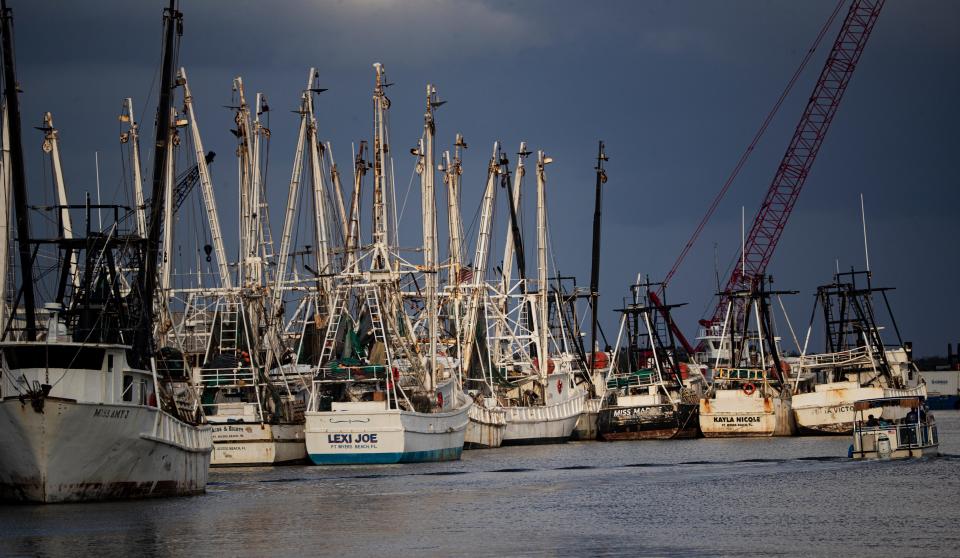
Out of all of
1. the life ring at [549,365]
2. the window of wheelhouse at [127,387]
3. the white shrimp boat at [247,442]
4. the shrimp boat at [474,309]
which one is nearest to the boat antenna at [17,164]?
the window of wheelhouse at [127,387]

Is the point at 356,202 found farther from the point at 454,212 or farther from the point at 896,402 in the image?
the point at 896,402

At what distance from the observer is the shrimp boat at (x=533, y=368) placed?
112 m

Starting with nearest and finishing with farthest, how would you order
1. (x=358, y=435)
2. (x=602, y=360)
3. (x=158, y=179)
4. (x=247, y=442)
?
1. (x=158, y=179)
2. (x=358, y=435)
3. (x=247, y=442)
4. (x=602, y=360)

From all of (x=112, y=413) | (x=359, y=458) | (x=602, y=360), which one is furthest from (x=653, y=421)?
(x=112, y=413)

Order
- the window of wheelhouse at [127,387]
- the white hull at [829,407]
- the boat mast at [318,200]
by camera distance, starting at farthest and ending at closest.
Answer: the white hull at [829,407] → the boat mast at [318,200] → the window of wheelhouse at [127,387]

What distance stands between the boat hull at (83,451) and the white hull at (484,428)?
4709 cm

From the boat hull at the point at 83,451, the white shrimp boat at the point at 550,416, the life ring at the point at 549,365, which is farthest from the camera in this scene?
the life ring at the point at 549,365

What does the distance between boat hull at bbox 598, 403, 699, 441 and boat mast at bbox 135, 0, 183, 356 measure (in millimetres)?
62735

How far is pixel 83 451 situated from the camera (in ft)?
167

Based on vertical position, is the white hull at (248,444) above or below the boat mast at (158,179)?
below

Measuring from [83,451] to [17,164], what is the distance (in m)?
17.6

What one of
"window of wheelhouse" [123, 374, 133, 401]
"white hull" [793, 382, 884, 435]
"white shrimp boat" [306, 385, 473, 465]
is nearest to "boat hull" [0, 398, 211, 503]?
"window of wheelhouse" [123, 374, 133, 401]

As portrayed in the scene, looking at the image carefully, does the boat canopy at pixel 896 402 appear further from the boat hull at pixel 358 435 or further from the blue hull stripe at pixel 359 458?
the blue hull stripe at pixel 359 458

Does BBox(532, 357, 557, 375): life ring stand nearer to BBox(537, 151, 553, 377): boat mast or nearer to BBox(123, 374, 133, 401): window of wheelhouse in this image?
BBox(537, 151, 553, 377): boat mast
